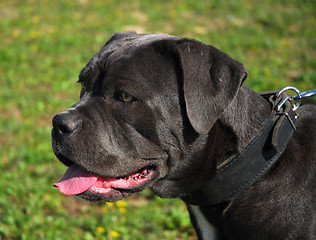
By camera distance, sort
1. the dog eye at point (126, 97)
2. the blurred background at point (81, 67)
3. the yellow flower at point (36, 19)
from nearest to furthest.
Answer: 1. the dog eye at point (126, 97)
2. the blurred background at point (81, 67)
3. the yellow flower at point (36, 19)

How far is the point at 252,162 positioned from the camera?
2432mm

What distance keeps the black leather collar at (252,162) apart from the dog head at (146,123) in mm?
87

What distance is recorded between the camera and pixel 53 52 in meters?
8.22

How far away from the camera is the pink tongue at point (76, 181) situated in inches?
102

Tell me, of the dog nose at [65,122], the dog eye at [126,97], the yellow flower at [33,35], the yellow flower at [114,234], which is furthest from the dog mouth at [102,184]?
the yellow flower at [33,35]

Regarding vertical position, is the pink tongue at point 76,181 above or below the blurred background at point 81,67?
above

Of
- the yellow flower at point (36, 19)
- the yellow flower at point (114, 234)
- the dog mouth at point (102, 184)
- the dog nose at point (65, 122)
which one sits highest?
the dog nose at point (65, 122)

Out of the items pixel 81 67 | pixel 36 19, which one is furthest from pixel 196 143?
pixel 36 19

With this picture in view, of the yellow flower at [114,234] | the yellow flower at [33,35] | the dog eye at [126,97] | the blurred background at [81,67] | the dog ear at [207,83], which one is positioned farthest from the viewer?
the yellow flower at [33,35]

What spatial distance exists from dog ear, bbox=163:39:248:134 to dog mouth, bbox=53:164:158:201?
0.51 metres

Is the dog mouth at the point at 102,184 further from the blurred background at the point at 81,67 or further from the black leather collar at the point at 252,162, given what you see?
the blurred background at the point at 81,67

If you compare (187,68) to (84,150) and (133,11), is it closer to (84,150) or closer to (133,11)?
(84,150)

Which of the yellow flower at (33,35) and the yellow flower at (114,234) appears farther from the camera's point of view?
the yellow flower at (33,35)

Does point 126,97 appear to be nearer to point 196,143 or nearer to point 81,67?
point 196,143
